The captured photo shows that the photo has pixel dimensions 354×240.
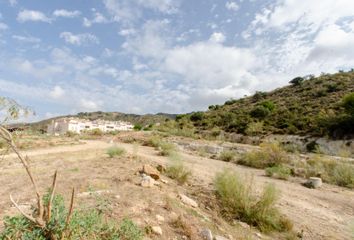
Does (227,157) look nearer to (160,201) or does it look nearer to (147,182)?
(147,182)

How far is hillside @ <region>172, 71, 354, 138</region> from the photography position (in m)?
25.7

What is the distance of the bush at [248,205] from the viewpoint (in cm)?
547

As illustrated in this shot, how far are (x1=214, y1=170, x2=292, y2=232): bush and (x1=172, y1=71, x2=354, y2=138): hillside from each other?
69.1 ft

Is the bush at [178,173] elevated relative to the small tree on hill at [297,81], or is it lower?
lower

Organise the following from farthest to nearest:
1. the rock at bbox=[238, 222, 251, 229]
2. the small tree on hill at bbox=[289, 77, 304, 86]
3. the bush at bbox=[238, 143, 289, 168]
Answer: the small tree on hill at bbox=[289, 77, 304, 86] < the bush at bbox=[238, 143, 289, 168] < the rock at bbox=[238, 222, 251, 229]

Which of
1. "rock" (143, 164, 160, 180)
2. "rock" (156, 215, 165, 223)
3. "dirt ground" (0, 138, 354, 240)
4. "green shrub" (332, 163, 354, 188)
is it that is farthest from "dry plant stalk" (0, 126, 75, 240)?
"green shrub" (332, 163, 354, 188)

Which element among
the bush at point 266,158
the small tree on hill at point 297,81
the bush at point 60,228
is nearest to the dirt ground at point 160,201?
the bush at point 60,228

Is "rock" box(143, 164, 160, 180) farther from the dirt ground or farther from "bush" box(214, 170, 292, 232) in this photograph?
"bush" box(214, 170, 292, 232)

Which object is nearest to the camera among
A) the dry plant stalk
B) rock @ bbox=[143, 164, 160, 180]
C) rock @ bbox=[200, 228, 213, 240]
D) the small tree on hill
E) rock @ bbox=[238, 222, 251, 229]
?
the dry plant stalk

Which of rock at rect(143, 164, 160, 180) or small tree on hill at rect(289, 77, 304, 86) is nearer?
rock at rect(143, 164, 160, 180)

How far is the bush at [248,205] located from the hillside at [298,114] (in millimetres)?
21067

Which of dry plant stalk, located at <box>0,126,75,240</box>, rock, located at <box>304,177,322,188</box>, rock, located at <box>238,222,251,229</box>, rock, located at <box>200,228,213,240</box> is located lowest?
rock, located at <box>238,222,251,229</box>

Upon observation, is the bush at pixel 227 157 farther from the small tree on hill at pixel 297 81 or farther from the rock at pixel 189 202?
the small tree on hill at pixel 297 81

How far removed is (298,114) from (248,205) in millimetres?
29939
